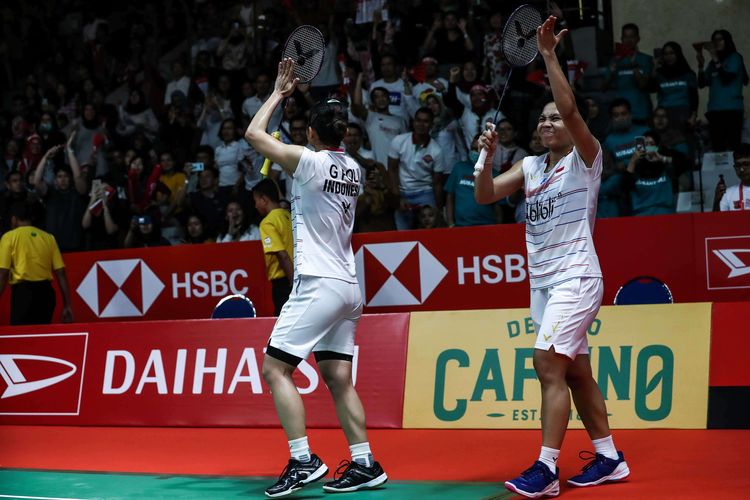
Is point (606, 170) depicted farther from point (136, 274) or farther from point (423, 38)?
point (136, 274)

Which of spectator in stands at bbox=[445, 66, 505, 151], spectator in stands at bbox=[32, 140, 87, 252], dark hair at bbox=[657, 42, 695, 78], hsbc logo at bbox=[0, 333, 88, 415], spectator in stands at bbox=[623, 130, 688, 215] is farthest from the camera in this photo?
spectator in stands at bbox=[32, 140, 87, 252]

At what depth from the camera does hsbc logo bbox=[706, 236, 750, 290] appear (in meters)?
10.2

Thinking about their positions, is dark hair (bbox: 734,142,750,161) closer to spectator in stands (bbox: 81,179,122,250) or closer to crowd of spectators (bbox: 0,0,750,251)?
crowd of spectators (bbox: 0,0,750,251)

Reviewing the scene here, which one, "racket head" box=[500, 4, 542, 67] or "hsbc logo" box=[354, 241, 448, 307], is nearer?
"racket head" box=[500, 4, 542, 67]

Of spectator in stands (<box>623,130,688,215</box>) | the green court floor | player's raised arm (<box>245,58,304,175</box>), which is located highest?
player's raised arm (<box>245,58,304,175</box>)

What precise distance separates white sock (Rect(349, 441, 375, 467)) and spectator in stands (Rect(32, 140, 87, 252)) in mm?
9348

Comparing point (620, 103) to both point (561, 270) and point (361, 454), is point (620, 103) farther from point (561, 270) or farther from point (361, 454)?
point (361, 454)

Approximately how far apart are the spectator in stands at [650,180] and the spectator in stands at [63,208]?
24.4ft

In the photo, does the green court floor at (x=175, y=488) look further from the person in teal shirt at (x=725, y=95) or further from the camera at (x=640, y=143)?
the person in teal shirt at (x=725, y=95)

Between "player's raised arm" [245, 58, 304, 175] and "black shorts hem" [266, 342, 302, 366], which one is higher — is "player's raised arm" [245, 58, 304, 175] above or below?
above

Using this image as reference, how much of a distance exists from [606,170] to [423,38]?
167 inches

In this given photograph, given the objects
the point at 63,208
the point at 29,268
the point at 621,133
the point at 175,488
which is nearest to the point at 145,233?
the point at 63,208

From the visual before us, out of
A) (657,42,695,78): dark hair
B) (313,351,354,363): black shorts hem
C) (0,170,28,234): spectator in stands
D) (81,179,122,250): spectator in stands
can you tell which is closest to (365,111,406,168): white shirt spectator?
(657,42,695,78): dark hair

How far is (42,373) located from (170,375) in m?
1.49
